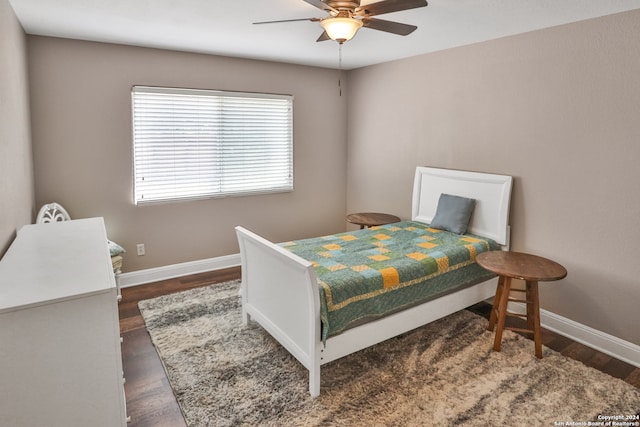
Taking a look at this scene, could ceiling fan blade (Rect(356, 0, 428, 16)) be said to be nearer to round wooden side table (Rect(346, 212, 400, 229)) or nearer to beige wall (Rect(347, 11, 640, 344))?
beige wall (Rect(347, 11, 640, 344))

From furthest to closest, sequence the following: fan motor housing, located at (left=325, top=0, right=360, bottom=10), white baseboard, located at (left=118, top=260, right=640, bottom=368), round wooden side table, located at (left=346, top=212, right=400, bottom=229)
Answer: round wooden side table, located at (left=346, top=212, right=400, bottom=229)
white baseboard, located at (left=118, top=260, right=640, bottom=368)
fan motor housing, located at (left=325, top=0, right=360, bottom=10)

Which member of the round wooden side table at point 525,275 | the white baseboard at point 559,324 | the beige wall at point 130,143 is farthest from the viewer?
the beige wall at point 130,143

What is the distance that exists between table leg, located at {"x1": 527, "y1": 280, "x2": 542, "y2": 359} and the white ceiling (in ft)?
6.18

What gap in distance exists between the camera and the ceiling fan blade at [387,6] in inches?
80.1

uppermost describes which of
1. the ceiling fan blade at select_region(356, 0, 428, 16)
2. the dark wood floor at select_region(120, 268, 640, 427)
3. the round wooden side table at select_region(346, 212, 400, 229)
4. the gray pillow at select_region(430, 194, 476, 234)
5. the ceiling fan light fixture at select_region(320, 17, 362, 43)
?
the ceiling fan blade at select_region(356, 0, 428, 16)

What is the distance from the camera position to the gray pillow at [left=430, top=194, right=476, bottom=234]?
12.0 feet

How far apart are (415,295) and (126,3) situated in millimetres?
2768

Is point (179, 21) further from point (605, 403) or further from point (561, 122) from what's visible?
point (605, 403)

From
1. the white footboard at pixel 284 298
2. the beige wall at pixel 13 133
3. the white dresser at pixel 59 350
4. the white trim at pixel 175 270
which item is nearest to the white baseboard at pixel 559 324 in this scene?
the white trim at pixel 175 270

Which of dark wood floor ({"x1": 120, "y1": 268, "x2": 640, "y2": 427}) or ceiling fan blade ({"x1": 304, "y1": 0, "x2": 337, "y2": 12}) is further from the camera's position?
dark wood floor ({"x1": 120, "y1": 268, "x2": 640, "y2": 427})

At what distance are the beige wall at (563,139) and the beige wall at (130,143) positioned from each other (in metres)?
1.44

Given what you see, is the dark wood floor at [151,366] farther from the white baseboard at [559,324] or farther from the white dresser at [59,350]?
the white dresser at [59,350]

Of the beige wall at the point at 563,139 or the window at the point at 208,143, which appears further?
the window at the point at 208,143

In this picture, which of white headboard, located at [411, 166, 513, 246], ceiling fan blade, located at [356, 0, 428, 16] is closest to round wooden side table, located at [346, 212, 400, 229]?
white headboard, located at [411, 166, 513, 246]
